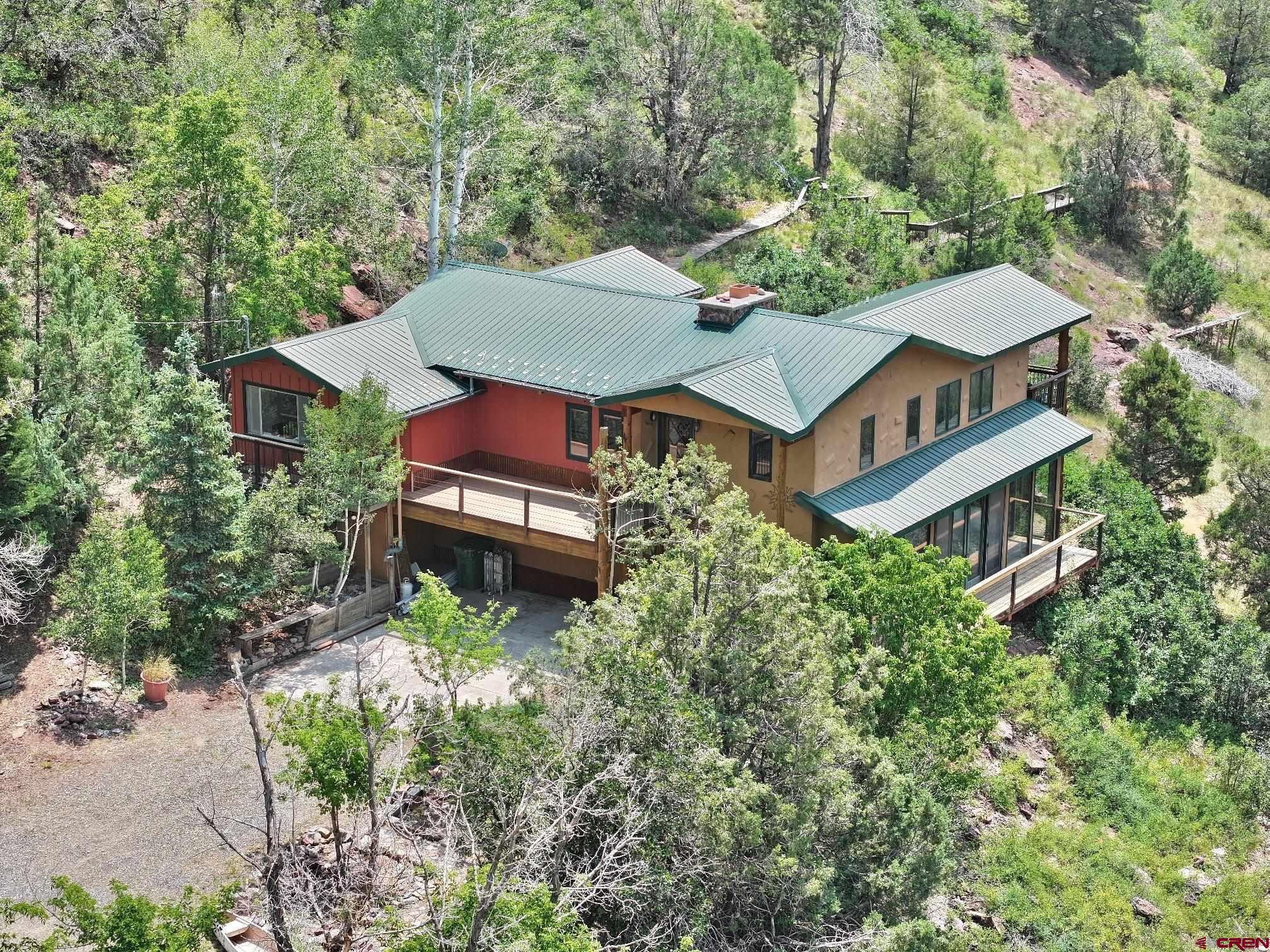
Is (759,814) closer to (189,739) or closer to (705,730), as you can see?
(705,730)

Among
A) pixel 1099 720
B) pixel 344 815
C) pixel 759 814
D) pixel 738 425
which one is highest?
pixel 738 425

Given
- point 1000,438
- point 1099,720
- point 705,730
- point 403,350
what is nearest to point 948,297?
point 1000,438

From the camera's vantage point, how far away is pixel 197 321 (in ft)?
106

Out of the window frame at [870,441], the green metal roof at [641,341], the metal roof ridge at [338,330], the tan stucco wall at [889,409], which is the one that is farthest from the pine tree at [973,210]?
the metal roof ridge at [338,330]

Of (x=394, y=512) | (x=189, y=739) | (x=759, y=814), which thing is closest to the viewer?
(x=759, y=814)

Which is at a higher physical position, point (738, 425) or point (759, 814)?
point (738, 425)

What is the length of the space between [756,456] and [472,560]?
→ 667 centimetres

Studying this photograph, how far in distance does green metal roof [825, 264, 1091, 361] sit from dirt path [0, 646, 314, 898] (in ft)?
46.4

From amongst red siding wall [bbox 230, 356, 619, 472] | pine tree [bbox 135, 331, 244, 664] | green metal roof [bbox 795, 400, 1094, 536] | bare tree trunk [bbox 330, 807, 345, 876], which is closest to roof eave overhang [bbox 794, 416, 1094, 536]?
green metal roof [bbox 795, 400, 1094, 536]

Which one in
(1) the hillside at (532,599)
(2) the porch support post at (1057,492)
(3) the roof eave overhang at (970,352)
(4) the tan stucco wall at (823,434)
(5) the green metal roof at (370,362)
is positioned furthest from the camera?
(2) the porch support post at (1057,492)

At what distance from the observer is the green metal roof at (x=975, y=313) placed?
2945 centimetres

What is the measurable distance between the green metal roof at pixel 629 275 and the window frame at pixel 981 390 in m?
7.03

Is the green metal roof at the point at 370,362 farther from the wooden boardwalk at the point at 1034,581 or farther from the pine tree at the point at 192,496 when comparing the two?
the wooden boardwalk at the point at 1034,581

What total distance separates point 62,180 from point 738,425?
2282 cm
